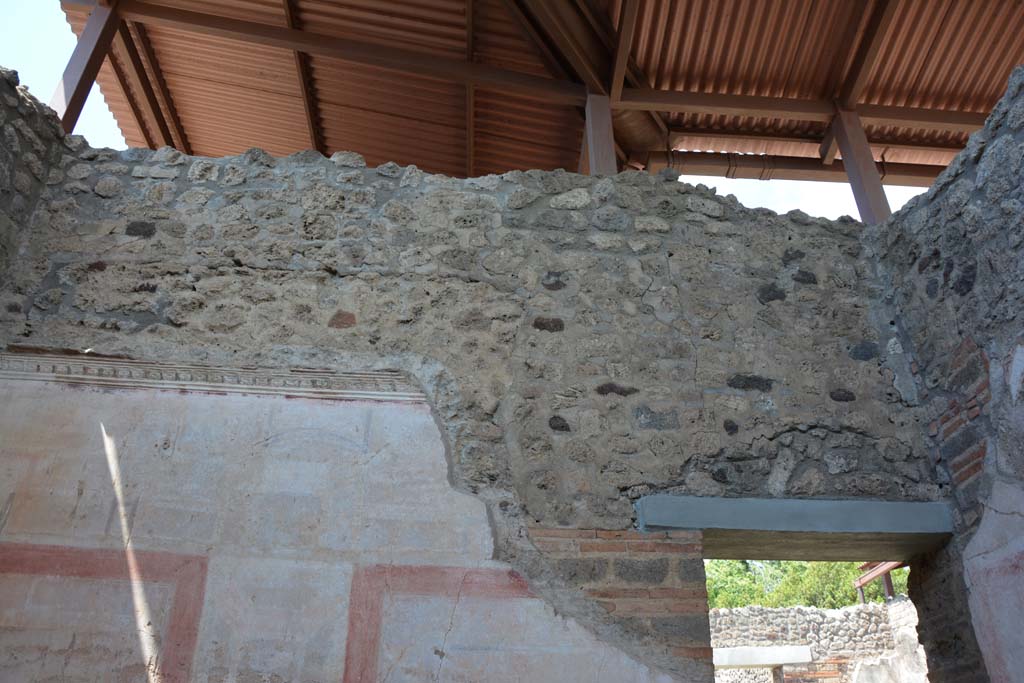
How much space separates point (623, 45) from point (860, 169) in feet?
5.78

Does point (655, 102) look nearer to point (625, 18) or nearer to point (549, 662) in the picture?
point (625, 18)

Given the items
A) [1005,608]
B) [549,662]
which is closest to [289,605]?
[549,662]

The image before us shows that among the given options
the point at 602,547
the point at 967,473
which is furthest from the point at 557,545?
the point at 967,473

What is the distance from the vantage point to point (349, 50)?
6059 millimetres

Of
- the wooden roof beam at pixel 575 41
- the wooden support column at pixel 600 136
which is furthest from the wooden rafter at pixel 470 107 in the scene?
the wooden support column at pixel 600 136

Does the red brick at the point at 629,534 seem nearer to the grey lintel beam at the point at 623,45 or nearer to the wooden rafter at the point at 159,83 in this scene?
the grey lintel beam at the point at 623,45

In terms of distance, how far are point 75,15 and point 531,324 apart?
4980 mm

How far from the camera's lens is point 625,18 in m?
5.14

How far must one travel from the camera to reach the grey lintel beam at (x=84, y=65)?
488cm

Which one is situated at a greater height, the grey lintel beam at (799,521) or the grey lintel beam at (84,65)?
the grey lintel beam at (84,65)

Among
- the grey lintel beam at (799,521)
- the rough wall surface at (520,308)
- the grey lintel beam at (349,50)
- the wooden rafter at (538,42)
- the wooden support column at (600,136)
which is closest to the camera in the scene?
the grey lintel beam at (799,521)

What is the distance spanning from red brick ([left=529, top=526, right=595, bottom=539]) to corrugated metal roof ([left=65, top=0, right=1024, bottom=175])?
3.84m

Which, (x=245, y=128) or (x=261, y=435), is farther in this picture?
(x=245, y=128)

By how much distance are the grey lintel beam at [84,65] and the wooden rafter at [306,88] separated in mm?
1176
